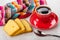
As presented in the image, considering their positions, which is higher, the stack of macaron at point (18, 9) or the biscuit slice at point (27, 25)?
the stack of macaron at point (18, 9)

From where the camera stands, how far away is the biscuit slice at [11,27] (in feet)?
2.41

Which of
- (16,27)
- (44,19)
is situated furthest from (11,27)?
(44,19)

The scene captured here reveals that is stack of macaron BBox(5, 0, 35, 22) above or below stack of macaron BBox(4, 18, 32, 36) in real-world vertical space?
above

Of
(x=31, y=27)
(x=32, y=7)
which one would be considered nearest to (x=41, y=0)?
(x=32, y=7)

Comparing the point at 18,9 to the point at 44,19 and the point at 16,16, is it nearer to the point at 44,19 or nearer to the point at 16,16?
the point at 16,16

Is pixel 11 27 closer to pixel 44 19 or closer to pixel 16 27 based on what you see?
pixel 16 27

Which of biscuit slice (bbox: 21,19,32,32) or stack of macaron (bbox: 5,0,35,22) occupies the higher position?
stack of macaron (bbox: 5,0,35,22)

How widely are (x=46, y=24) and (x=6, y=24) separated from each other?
0.56 ft

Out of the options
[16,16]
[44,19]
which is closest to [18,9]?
[16,16]

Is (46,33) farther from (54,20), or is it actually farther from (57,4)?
(57,4)

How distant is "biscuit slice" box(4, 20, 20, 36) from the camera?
73 centimetres

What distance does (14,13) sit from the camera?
0.82m

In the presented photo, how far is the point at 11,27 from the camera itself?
0.75m

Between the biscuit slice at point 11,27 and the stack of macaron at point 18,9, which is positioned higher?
the stack of macaron at point 18,9
